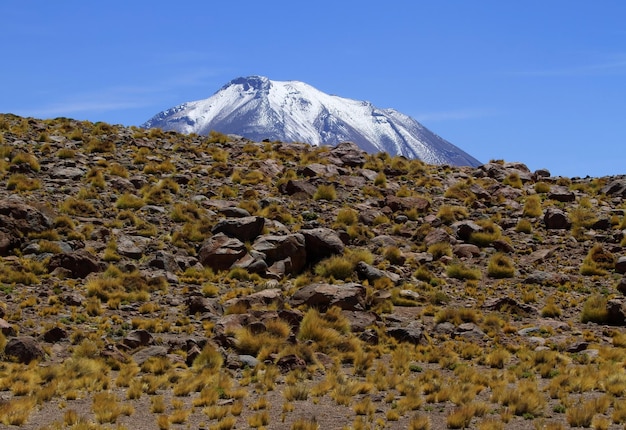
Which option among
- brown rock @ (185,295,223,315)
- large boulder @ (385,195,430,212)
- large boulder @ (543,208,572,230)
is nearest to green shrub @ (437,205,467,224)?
large boulder @ (385,195,430,212)

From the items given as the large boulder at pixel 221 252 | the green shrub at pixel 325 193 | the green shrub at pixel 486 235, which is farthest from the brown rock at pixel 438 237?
the large boulder at pixel 221 252

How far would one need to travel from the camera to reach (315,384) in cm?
1655

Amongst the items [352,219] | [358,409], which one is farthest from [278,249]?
[358,409]

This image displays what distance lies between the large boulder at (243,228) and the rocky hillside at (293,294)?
0.31ft

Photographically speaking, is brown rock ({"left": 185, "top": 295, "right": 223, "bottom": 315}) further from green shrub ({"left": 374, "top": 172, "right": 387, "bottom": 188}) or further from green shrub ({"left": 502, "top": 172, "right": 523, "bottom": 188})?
green shrub ({"left": 502, "top": 172, "right": 523, "bottom": 188})

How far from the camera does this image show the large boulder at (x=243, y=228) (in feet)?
→ 89.5

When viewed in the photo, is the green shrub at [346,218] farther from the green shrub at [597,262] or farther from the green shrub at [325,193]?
the green shrub at [597,262]

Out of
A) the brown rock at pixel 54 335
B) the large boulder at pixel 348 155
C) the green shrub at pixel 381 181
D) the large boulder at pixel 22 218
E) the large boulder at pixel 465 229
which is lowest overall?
the brown rock at pixel 54 335

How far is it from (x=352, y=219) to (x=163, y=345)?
14.5m

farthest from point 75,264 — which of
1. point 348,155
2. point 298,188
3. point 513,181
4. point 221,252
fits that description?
point 513,181

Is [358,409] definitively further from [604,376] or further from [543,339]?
[543,339]

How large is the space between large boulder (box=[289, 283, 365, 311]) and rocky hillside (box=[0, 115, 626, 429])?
0.08 m

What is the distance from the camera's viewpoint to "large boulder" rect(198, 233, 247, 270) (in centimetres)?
2548

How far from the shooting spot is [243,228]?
27297 millimetres
